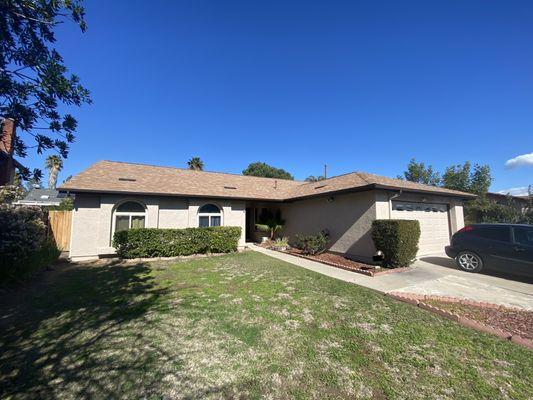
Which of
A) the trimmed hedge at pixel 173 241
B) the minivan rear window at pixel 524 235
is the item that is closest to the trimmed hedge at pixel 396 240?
the minivan rear window at pixel 524 235

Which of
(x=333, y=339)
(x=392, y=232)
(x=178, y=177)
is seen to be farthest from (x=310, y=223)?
(x=333, y=339)

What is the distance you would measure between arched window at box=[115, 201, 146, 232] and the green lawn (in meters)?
5.77

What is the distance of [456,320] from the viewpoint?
15.4ft

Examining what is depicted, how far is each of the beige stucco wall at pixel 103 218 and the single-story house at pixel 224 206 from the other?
0.04 metres

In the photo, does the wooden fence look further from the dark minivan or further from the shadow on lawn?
the dark minivan

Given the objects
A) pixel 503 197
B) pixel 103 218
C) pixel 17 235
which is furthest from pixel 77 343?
pixel 503 197

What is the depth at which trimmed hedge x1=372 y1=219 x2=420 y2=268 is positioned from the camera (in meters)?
8.59

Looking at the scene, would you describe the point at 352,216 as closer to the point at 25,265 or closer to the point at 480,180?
the point at 25,265

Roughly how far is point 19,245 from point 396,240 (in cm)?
1192

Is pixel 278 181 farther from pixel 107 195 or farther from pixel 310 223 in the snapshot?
pixel 107 195

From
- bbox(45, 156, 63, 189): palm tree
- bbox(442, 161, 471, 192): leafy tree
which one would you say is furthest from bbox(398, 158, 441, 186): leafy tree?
bbox(45, 156, 63, 189): palm tree

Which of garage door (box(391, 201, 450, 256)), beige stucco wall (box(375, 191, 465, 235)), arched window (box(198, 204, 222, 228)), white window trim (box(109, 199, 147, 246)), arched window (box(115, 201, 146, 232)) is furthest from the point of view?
arched window (box(198, 204, 222, 228))

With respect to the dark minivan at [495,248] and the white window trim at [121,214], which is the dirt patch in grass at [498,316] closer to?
the dark minivan at [495,248]

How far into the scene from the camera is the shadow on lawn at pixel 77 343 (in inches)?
115
